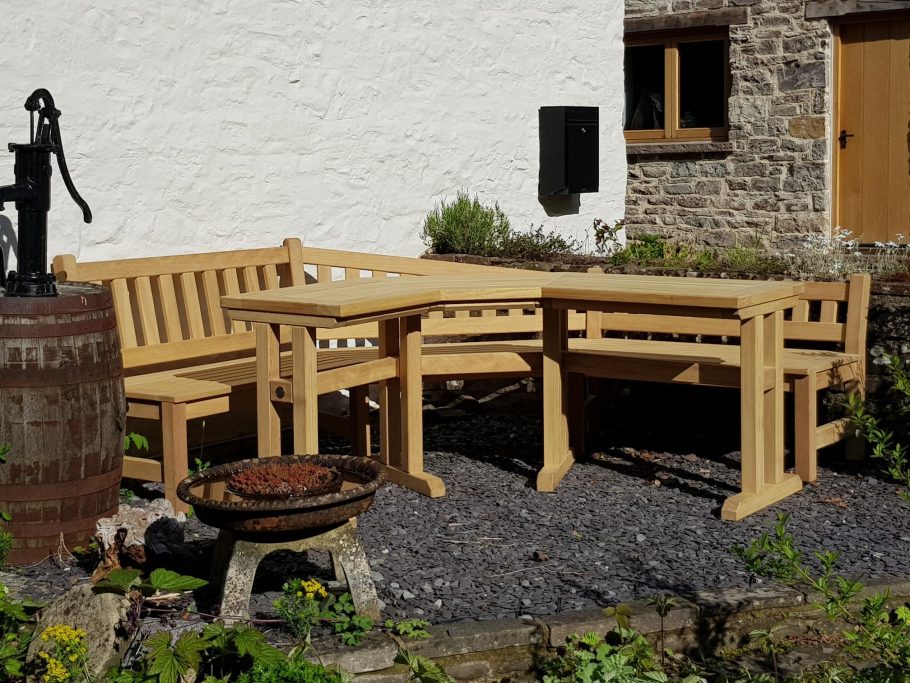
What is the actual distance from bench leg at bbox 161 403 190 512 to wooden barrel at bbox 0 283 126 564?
0.42 m

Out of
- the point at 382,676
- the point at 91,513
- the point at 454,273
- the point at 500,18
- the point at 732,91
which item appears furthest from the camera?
the point at 732,91

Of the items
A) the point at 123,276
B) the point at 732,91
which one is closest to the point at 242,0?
the point at 123,276

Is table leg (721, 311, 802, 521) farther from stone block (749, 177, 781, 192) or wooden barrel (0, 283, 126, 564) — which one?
stone block (749, 177, 781, 192)

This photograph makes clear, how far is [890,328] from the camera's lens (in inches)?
227

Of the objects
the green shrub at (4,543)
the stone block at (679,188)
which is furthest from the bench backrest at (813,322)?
the stone block at (679,188)

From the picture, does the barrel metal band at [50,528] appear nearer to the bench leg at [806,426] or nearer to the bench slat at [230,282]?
the bench slat at [230,282]

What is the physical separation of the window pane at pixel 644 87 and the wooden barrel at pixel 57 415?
31.3 feet

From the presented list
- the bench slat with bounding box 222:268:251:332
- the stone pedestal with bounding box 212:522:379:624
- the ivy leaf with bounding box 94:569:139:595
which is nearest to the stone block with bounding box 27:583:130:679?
the ivy leaf with bounding box 94:569:139:595

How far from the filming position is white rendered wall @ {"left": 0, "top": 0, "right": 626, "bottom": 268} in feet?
18.5

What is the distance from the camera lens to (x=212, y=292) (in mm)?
5844

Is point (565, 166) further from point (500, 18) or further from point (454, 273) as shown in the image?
point (454, 273)

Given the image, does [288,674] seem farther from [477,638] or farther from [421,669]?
[477,638]

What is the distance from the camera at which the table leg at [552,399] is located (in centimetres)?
541

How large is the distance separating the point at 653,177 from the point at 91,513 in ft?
30.7
